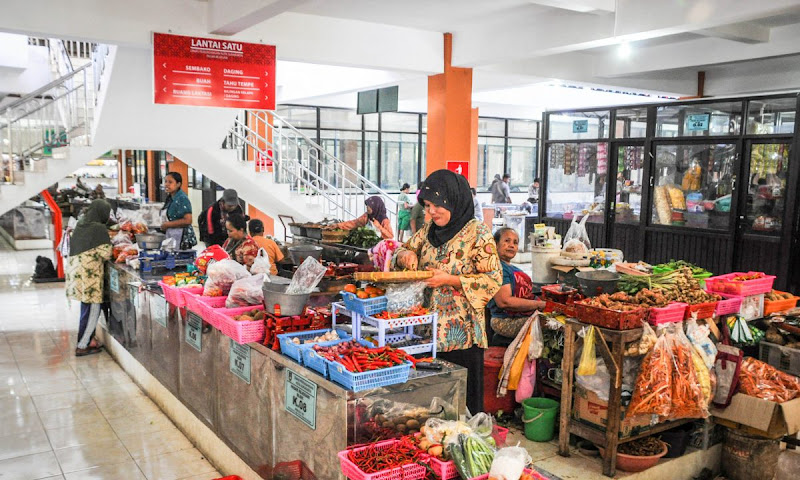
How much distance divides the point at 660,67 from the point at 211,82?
22.8 feet

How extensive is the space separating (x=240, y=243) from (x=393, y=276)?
3008 mm

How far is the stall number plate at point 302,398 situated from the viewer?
3074mm

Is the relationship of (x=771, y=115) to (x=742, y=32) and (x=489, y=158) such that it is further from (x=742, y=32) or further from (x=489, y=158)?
Answer: (x=489, y=158)

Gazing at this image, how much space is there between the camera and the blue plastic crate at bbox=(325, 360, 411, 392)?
9.17 feet

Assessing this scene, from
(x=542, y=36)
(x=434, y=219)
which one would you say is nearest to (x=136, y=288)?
(x=434, y=219)

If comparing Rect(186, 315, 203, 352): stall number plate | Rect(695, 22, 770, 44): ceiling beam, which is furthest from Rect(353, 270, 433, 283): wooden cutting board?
Rect(695, 22, 770, 44): ceiling beam

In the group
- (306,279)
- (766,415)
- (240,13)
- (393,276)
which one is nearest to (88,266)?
(240,13)

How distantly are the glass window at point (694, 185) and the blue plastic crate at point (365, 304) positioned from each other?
283 inches

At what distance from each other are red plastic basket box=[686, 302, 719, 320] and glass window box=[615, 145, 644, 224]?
539 centimetres

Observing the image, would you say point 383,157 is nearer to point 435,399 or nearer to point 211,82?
point 211,82

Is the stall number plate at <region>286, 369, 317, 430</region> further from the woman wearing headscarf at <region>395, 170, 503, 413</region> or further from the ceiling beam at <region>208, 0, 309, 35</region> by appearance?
the ceiling beam at <region>208, 0, 309, 35</region>

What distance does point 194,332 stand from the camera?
4602 mm

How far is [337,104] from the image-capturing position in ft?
56.1

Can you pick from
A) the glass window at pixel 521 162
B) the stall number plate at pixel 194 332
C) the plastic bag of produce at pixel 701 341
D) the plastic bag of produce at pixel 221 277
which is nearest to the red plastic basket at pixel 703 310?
the plastic bag of produce at pixel 701 341
